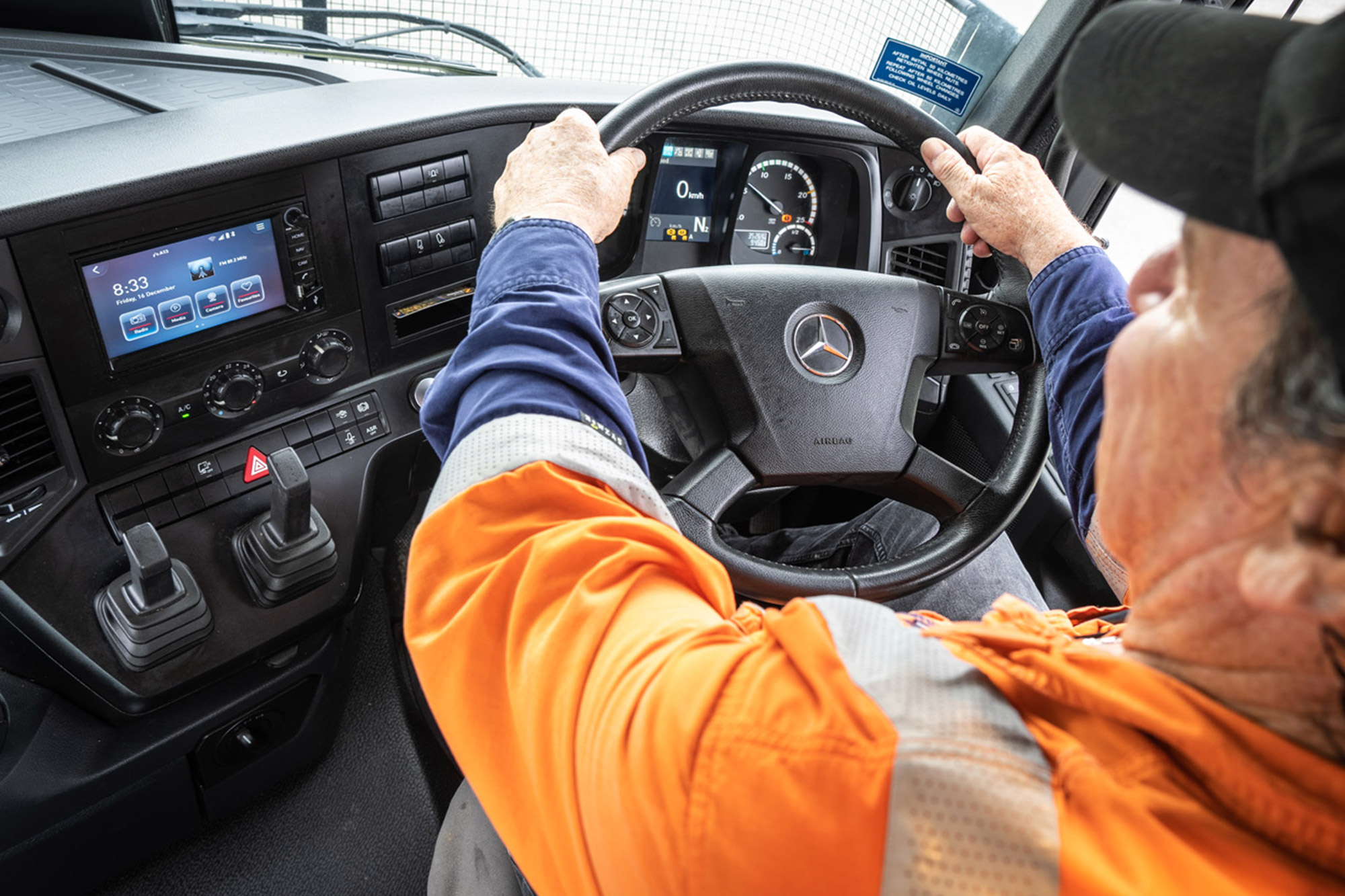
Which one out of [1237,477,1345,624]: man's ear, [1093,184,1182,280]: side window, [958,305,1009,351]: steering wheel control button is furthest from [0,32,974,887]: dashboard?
[1237,477,1345,624]: man's ear

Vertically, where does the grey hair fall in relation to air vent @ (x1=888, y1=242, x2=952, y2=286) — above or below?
above

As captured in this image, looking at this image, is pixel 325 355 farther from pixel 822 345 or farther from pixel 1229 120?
pixel 1229 120

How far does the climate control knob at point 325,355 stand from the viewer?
129 centimetres

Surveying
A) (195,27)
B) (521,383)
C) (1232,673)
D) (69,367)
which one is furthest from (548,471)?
(195,27)

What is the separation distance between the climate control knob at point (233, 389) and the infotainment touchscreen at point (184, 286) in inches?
2.7

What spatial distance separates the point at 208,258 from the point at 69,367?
20 cm

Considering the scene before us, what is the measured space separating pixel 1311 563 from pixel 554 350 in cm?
59

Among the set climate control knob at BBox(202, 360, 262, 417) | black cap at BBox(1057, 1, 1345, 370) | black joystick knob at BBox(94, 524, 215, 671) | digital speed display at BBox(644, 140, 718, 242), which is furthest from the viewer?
digital speed display at BBox(644, 140, 718, 242)

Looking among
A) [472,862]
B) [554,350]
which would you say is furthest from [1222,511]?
[472,862]

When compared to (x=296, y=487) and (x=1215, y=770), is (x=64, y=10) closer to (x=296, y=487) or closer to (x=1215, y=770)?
(x=296, y=487)

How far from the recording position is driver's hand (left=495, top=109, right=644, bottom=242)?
1009 mm

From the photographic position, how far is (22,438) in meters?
1.07

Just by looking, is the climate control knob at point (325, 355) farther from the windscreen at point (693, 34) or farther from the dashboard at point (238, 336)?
the windscreen at point (693, 34)

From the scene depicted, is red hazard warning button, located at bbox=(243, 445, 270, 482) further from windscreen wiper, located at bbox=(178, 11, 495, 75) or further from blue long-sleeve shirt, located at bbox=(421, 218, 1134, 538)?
windscreen wiper, located at bbox=(178, 11, 495, 75)
